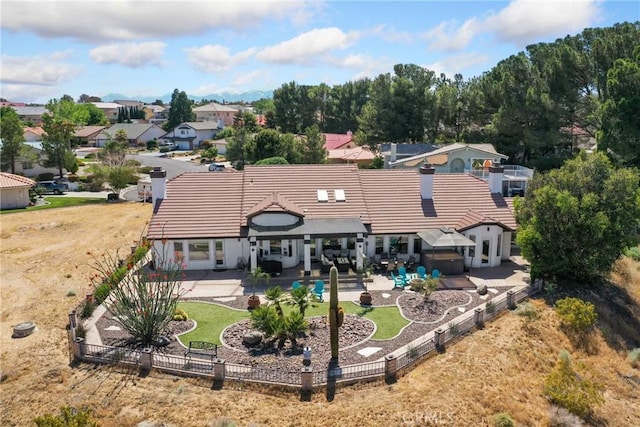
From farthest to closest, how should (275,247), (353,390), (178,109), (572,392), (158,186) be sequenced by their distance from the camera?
(178,109) < (158,186) < (275,247) < (572,392) < (353,390)

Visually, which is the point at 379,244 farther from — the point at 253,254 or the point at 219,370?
the point at 219,370

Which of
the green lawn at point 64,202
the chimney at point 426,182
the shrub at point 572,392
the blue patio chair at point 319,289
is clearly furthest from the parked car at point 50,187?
the shrub at point 572,392

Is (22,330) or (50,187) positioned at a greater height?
(50,187)

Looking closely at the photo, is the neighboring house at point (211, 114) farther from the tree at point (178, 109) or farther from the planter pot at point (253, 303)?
→ the planter pot at point (253, 303)

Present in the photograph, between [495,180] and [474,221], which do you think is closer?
[474,221]

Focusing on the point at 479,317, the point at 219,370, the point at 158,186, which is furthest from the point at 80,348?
the point at 479,317

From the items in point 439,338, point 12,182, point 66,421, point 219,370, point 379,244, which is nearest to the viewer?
point 66,421
